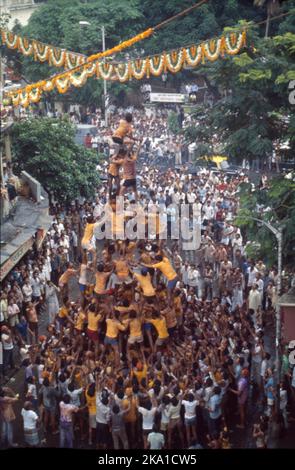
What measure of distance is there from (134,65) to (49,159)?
4.38 m

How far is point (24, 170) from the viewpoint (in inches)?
1124

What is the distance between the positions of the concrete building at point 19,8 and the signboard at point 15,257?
31.0 m

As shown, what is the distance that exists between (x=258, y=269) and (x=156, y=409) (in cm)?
769

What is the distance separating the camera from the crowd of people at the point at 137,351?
1641cm

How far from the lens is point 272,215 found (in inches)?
806

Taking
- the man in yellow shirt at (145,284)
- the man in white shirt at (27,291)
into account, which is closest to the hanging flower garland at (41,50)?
the man in white shirt at (27,291)

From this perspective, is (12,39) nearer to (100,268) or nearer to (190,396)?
(100,268)

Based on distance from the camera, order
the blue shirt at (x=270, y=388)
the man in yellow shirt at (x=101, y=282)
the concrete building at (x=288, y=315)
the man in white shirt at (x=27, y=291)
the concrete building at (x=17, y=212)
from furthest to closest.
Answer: the concrete building at (x=17, y=212)
the man in white shirt at (x=27, y=291)
the concrete building at (x=288, y=315)
the man in yellow shirt at (x=101, y=282)
the blue shirt at (x=270, y=388)

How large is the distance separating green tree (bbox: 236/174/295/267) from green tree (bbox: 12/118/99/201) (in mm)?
9158

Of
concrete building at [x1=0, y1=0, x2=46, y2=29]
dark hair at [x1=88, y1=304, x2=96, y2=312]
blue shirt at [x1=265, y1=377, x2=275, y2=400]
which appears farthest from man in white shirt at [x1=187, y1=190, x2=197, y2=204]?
concrete building at [x1=0, y1=0, x2=46, y2=29]

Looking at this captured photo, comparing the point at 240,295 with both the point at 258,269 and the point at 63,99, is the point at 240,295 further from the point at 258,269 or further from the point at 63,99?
the point at 63,99

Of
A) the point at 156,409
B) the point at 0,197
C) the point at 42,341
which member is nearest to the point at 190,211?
the point at 0,197

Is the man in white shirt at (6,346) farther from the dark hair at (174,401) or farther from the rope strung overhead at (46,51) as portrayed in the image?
the rope strung overhead at (46,51)

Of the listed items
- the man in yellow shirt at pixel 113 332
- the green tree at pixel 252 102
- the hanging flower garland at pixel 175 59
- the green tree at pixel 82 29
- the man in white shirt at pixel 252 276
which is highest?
the green tree at pixel 82 29
